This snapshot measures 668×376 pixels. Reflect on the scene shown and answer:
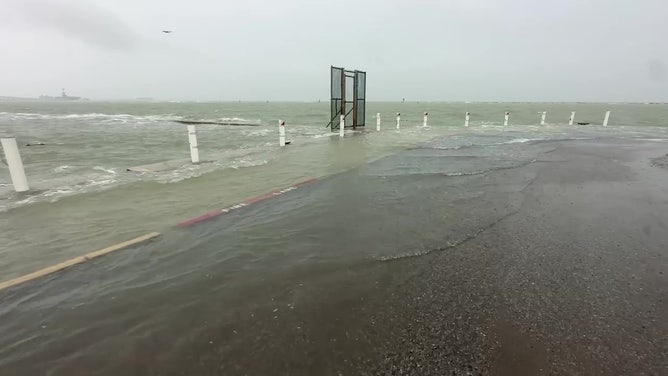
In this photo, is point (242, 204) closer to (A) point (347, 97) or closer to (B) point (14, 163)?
(B) point (14, 163)

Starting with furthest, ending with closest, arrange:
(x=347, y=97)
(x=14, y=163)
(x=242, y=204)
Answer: (x=347, y=97) → (x=14, y=163) → (x=242, y=204)

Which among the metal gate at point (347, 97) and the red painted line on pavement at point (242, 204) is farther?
the metal gate at point (347, 97)

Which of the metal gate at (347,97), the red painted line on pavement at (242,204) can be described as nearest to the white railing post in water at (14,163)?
the red painted line on pavement at (242,204)

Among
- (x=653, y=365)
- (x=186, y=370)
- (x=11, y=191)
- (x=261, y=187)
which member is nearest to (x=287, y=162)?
(x=261, y=187)

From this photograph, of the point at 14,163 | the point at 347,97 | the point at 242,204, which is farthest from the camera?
the point at 347,97

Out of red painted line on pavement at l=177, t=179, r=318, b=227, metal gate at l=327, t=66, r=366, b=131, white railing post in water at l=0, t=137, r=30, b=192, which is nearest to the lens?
red painted line on pavement at l=177, t=179, r=318, b=227

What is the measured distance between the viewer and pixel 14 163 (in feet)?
24.7

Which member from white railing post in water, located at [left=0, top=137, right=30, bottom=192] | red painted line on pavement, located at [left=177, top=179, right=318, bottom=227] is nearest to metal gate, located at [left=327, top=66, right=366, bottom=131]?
red painted line on pavement, located at [left=177, top=179, right=318, bottom=227]

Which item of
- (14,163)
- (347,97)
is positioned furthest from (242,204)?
(347,97)

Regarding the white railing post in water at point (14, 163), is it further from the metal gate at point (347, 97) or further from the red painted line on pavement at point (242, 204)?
the metal gate at point (347, 97)

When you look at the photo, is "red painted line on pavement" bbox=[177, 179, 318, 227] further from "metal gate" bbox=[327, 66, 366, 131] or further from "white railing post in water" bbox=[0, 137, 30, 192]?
"metal gate" bbox=[327, 66, 366, 131]

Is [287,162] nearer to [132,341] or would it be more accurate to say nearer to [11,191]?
[11,191]

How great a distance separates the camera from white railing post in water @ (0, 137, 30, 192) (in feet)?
23.7

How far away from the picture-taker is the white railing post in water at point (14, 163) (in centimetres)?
723
